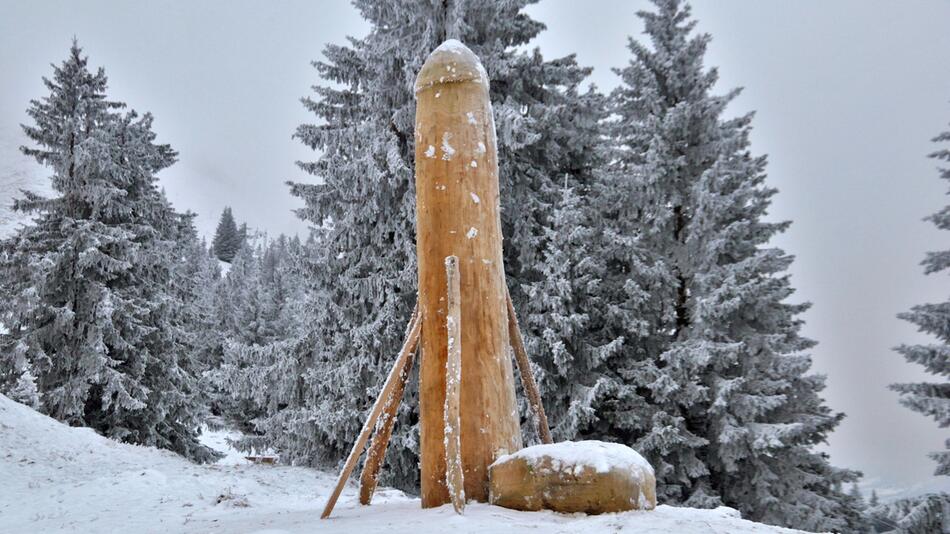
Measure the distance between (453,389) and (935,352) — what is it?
1154 cm

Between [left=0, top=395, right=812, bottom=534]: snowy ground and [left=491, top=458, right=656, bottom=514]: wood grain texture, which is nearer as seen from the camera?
[left=0, top=395, right=812, bottom=534]: snowy ground

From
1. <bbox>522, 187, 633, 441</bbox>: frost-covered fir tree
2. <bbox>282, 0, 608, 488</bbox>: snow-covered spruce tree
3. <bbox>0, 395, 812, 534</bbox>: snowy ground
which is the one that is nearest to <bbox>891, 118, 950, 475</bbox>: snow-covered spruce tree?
<bbox>522, 187, 633, 441</bbox>: frost-covered fir tree

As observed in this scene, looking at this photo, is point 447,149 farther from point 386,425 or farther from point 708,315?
point 708,315

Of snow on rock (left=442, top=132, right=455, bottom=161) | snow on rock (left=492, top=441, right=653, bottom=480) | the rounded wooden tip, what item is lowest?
snow on rock (left=492, top=441, right=653, bottom=480)

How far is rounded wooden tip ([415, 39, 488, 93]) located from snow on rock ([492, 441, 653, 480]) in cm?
314

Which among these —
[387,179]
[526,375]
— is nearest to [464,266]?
[526,375]

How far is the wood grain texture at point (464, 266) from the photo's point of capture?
13.9ft

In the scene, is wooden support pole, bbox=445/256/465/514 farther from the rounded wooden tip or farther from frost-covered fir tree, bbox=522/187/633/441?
frost-covered fir tree, bbox=522/187/633/441

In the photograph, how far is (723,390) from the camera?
35.7 ft

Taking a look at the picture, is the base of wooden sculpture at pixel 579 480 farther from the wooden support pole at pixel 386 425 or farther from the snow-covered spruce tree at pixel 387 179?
the snow-covered spruce tree at pixel 387 179

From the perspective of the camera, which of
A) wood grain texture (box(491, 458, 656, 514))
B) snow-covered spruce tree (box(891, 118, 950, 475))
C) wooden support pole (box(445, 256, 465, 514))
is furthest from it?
snow-covered spruce tree (box(891, 118, 950, 475))

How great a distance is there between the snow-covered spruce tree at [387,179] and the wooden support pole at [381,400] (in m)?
6.93

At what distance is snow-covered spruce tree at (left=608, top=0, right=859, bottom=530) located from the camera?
11102mm

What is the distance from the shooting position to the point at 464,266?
4.52 meters
